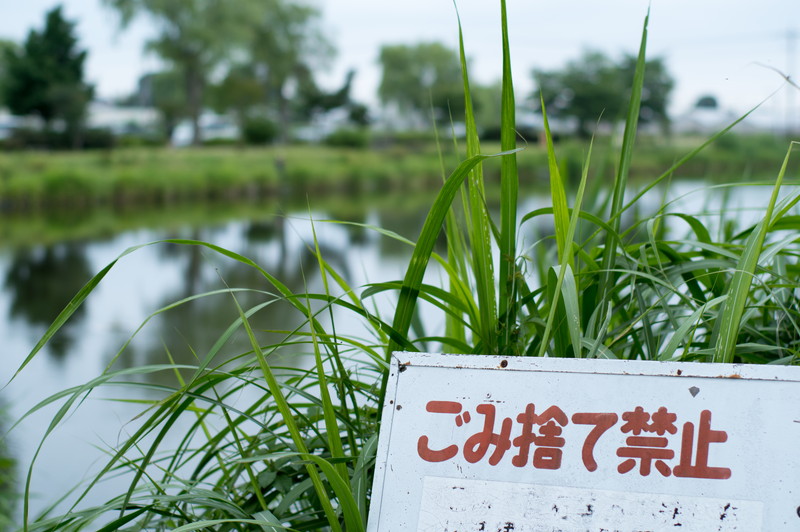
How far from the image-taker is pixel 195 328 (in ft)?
16.1

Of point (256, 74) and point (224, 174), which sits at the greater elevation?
point (256, 74)

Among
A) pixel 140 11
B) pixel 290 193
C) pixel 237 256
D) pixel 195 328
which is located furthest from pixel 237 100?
pixel 237 256

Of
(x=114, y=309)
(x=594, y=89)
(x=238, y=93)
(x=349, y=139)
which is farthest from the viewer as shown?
(x=594, y=89)

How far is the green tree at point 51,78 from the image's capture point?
57.5ft

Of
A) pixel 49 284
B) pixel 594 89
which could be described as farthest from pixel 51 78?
pixel 594 89

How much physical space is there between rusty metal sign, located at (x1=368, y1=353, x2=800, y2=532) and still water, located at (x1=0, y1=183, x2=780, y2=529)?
21cm

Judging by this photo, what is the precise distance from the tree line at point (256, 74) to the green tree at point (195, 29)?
3 cm

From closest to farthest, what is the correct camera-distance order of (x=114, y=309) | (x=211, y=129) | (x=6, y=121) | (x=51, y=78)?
(x=114, y=309) < (x=51, y=78) < (x=6, y=121) < (x=211, y=129)

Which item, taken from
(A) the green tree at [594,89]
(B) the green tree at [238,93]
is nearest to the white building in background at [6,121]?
(B) the green tree at [238,93]

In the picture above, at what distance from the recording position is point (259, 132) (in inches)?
865

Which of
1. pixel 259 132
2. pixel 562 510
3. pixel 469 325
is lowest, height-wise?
pixel 562 510

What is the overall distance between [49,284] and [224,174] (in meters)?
7.81

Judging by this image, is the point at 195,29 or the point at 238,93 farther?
the point at 238,93

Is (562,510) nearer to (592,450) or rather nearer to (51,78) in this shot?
(592,450)
